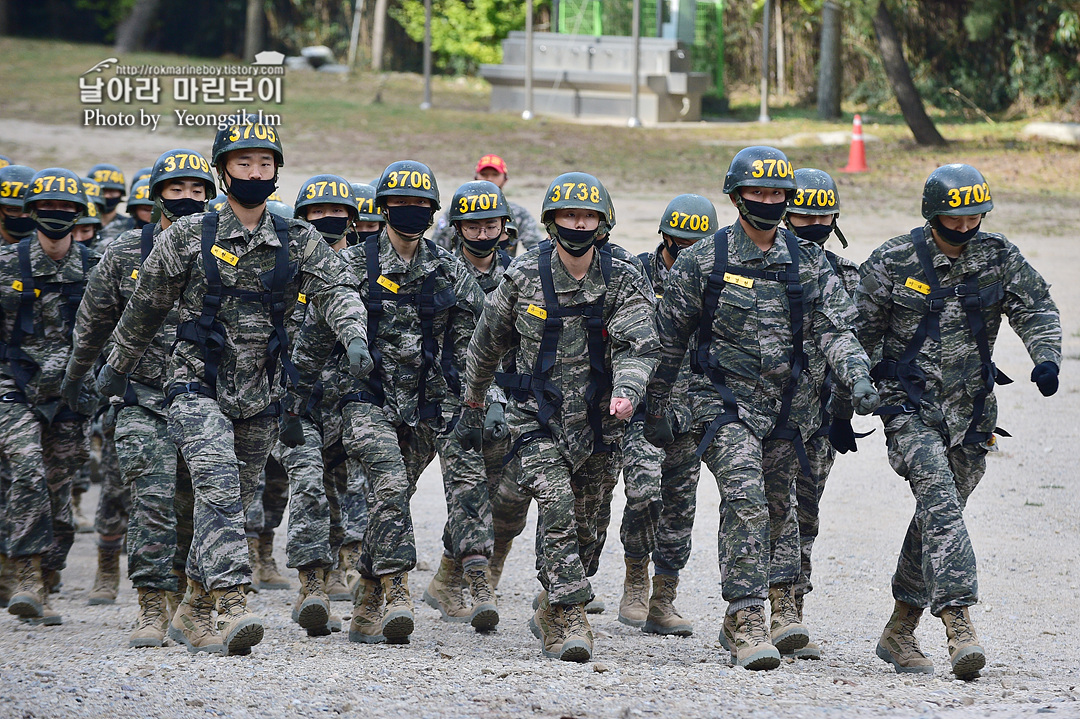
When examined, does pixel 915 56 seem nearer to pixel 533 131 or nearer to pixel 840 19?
pixel 840 19

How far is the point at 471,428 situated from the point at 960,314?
103 inches

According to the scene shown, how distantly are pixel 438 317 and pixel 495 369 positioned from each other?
24.9 inches

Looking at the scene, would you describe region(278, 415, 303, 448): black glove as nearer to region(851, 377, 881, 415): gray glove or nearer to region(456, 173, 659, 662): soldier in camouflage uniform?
region(456, 173, 659, 662): soldier in camouflage uniform

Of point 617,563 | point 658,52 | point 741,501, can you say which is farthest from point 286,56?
point 741,501

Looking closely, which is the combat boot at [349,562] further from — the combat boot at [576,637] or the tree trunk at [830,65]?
the tree trunk at [830,65]

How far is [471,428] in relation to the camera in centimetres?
677

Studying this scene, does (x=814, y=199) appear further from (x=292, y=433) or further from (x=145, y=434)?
(x=145, y=434)

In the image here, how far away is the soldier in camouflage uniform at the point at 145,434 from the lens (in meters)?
6.77

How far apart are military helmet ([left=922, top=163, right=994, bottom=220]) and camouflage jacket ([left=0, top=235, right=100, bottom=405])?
16.9ft

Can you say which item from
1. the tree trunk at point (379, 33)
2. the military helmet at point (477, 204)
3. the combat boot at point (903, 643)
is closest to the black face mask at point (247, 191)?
the military helmet at point (477, 204)

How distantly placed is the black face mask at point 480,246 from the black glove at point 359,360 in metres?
2.05

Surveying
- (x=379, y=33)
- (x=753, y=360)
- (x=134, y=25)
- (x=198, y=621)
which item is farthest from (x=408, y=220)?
(x=134, y=25)

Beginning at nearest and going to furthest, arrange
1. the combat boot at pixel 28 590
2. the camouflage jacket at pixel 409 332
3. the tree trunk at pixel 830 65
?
the camouflage jacket at pixel 409 332, the combat boot at pixel 28 590, the tree trunk at pixel 830 65

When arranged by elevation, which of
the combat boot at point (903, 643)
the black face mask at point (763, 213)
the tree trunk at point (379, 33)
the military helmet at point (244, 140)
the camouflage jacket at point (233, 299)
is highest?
the tree trunk at point (379, 33)
